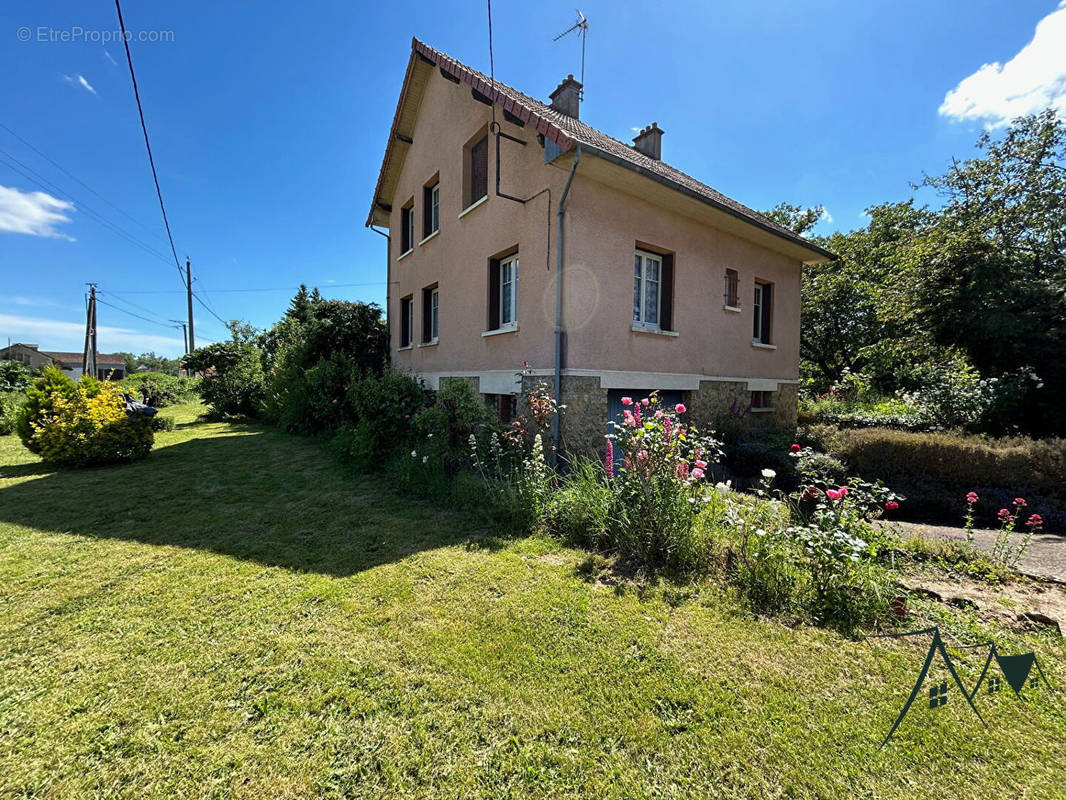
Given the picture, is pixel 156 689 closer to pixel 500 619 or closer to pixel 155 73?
pixel 500 619

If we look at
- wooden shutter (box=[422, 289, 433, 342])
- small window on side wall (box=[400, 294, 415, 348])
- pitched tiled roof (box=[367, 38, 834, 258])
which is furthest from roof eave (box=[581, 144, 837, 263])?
small window on side wall (box=[400, 294, 415, 348])

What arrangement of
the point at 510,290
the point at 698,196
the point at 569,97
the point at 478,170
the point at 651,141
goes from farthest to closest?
the point at 651,141 → the point at 569,97 → the point at 478,170 → the point at 510,290 → the point at 698,196

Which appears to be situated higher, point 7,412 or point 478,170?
point 478,170

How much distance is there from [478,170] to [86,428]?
29.5 feet

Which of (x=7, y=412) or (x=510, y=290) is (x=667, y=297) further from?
(x=7, y=412)

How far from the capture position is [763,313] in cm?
1054

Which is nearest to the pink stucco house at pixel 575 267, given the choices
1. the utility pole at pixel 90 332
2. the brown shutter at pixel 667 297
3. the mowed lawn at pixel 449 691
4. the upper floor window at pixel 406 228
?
the brown shutter at pixel 667 297

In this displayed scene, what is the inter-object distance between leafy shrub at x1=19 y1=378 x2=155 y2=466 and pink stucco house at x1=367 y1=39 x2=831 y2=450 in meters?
5.95

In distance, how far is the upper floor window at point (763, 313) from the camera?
34.2 feet

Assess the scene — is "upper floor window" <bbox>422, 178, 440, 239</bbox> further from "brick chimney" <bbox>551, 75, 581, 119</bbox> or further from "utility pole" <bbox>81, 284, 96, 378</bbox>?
"utility pole" <bbox>81, 284, 96, 378</bbox>

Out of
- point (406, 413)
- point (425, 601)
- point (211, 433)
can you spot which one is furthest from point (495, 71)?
point (211, 433)

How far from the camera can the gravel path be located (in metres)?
3.73

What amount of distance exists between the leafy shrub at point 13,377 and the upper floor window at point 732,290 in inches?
827

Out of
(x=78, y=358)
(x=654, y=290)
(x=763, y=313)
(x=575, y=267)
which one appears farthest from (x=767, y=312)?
(x=78, y=358)
